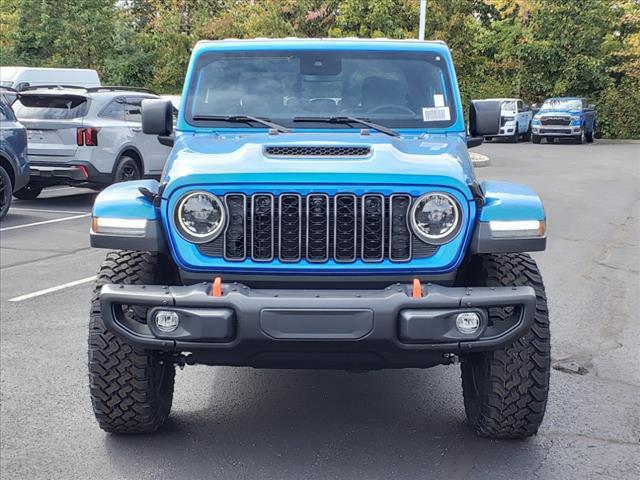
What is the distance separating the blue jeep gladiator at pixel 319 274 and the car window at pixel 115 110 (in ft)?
33.2

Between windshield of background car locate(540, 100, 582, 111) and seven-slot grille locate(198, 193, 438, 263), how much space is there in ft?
110

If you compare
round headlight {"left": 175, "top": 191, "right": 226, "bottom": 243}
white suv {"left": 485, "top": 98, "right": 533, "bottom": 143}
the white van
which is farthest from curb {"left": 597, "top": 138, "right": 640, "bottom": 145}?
round headlight {"left": 175, "top": 191, "right": 226, "bottom": 243}

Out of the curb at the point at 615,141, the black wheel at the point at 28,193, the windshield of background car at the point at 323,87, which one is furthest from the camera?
the curb at the point at 615,141

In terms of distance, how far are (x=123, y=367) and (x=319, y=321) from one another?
43.3 inches

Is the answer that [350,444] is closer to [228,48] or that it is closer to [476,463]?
Answer: [476,463]

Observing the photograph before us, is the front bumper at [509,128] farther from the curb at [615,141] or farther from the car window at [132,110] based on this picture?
the car window at [132,110]

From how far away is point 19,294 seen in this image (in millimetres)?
8016

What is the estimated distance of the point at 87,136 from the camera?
13781 millimetres

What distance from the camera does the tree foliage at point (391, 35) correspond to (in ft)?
113

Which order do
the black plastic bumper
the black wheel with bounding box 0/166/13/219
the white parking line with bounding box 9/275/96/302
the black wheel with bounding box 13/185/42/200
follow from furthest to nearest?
the black wheel with bounding box 13/185/42/200, the black plastic bumper, the black wheel with bounding box 0/166/13/219, the white parking line with bounding box 9/275/96/302

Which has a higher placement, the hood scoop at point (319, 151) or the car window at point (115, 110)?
the hood scoop at point (319, 151)

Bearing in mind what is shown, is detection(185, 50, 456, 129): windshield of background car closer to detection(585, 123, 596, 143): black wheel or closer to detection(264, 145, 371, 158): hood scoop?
detection(264, 145, 371, 158): hood scoop

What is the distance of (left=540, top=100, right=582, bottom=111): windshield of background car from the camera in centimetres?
3588

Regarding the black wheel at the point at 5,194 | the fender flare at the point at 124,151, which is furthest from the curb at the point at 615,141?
the black wheel at the point at 5,194
